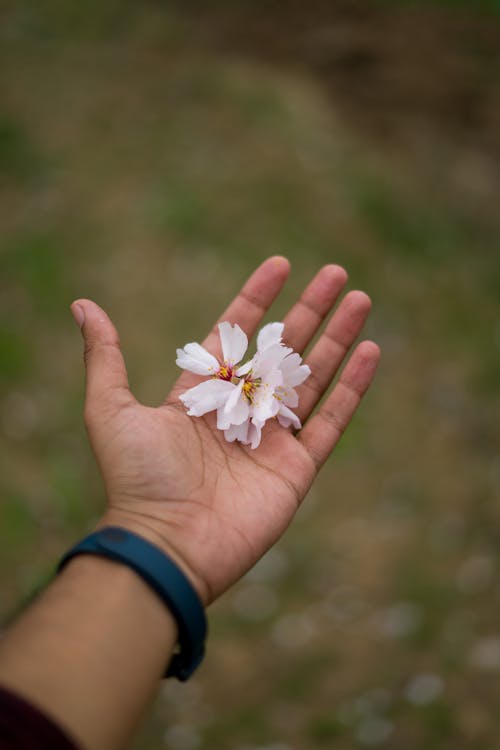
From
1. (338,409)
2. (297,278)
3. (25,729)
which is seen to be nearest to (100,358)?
(338,409)

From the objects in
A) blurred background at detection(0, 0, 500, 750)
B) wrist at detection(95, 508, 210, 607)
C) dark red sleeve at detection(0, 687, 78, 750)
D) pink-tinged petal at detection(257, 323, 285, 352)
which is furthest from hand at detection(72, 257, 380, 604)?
blurred background at detection(0, 0, 500, 750)

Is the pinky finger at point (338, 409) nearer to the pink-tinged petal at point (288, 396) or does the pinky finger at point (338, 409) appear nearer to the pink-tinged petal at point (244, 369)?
the pink-tinged petal at point (288, 396)

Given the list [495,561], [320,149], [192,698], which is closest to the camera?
[192,698]

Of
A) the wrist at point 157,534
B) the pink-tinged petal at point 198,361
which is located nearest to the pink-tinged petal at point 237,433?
the pink-tinged petal at point 198,361

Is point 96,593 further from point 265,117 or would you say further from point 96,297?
point 265,117

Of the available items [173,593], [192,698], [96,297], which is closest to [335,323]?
[173,593]

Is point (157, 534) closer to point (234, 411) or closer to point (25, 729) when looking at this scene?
point (234, 411)

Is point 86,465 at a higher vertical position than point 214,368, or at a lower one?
lower

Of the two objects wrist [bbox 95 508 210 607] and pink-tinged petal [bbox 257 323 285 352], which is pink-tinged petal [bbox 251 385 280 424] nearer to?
pink-tinged petal [bbox 257 323 285 352]
